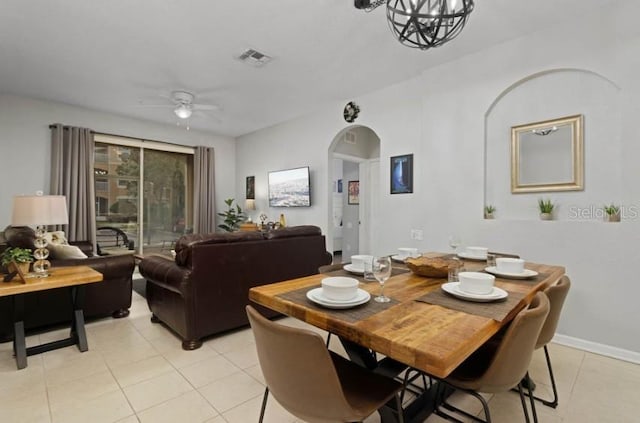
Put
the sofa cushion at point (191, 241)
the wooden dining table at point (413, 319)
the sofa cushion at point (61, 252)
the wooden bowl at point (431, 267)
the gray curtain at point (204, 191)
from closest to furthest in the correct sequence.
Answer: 1. the wooden dining table at point (413, 319)
2. the wooden bowl at point (431, 267)
3. the sofa cushion at point (191, 241)
4. the sofa cushion at point (61, 252)
5. the gray curtain at point (204, 191)

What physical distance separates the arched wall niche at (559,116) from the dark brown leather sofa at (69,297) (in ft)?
12.7

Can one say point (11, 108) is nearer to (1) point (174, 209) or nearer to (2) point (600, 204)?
(1) point (174, 209)

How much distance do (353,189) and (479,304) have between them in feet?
17.3

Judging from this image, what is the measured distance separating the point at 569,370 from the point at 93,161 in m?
6.64

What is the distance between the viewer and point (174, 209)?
6.25 m

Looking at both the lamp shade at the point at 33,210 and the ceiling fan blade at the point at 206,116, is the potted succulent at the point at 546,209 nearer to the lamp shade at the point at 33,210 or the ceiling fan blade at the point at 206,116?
the lamp shade at the point at 33,210

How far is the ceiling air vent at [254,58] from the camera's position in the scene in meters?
3.22

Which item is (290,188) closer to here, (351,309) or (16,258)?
(16,258)

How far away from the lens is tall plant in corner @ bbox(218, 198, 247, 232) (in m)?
6.35

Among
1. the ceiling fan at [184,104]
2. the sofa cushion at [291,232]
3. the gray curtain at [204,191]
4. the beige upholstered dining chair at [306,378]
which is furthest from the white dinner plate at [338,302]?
the gray curtain at [204,191]

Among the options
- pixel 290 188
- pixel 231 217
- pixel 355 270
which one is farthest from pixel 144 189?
pixel 355 270

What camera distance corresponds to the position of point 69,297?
287cm

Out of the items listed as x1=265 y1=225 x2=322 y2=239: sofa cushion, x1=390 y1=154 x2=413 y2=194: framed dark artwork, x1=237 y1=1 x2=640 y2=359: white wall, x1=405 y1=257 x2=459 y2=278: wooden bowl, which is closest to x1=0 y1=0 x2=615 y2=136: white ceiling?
x1=237 y1=1 x2=640 y2=359: white wall

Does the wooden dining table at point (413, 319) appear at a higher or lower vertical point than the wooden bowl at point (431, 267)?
lower
